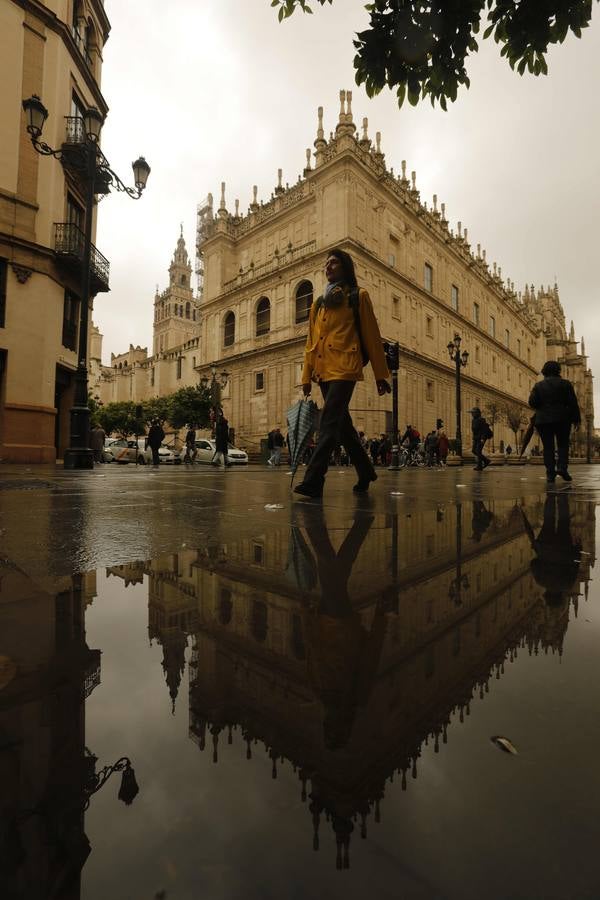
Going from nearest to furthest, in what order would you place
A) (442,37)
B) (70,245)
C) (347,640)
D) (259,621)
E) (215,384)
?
1. (347,640)
2. (259,621)
3. (442,37)
4. (70,245)
5. (215,384)

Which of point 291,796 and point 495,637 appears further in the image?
point 495,637

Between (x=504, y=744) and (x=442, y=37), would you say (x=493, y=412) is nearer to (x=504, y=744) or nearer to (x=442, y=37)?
(x=442, y=37)

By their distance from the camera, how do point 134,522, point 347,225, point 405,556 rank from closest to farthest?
point 405,556 → point 134,522 → point 347,225

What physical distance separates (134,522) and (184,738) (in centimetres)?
191

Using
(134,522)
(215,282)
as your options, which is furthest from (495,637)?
(215,282)

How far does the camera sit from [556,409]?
6.07 meters

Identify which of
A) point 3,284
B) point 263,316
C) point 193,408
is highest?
point 263,316

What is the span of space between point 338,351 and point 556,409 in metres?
3.80

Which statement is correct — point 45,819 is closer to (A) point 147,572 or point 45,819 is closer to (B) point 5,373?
(A) point 147,572

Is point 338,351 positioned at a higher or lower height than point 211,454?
higher

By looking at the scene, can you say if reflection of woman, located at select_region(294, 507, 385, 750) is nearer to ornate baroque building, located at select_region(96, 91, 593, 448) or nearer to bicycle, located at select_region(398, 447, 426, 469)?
bicycle, located at select_region(398, 447, 426, 469)

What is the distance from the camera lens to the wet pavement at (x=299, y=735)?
0.38 m

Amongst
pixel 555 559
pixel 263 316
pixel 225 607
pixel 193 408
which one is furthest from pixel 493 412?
pixel 225 607

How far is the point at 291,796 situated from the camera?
0.45 metres
